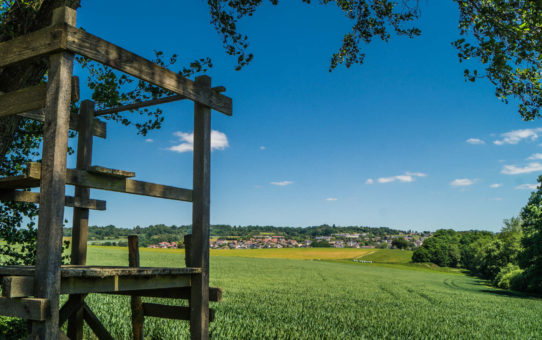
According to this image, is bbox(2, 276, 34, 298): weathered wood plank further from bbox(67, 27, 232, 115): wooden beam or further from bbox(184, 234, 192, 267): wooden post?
bbox(184, 234, 192, 267): wooden post

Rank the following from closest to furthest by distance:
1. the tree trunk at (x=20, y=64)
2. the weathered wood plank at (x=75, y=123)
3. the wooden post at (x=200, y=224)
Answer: the wooden post at (x=200, y=224) → the tree trunk at (x=20, y=64) → the weathered wood plank at (x=75, y=123)

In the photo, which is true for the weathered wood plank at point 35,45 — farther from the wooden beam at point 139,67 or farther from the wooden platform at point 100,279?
the wooden platform at point 100,279

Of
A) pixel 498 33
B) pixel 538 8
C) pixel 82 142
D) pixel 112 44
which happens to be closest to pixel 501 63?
pixel 498 33

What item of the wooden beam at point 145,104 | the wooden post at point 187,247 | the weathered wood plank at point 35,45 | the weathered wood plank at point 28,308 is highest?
the wooden beam at point 145,104

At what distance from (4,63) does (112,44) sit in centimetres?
95

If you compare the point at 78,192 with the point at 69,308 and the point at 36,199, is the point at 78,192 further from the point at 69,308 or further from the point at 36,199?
the point at 69,308

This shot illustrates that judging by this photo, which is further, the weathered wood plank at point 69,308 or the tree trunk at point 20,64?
the weathered wood plank at point 69,308

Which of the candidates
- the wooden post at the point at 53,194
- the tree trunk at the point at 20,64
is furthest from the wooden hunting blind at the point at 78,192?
the tree trunk at the point at 20,64

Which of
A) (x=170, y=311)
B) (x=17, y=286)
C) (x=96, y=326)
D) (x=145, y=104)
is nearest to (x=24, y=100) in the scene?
(x=17, y=286)

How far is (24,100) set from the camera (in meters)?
3.96

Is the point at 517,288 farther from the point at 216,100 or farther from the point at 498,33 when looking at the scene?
the point at 216,100

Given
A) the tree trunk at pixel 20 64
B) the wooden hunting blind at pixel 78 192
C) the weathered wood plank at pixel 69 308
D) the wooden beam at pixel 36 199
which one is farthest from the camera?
the weathered wood plank at pixel 69 308

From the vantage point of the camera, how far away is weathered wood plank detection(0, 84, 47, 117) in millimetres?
3799

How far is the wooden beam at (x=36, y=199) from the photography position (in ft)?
17.6
